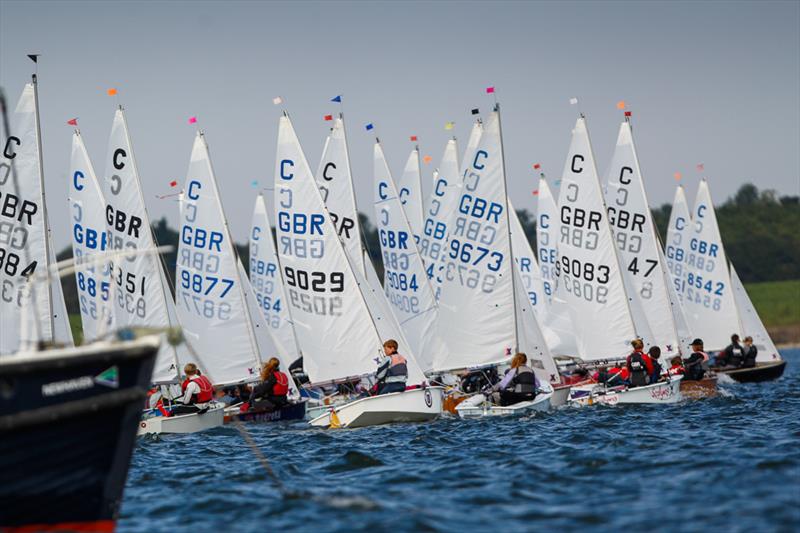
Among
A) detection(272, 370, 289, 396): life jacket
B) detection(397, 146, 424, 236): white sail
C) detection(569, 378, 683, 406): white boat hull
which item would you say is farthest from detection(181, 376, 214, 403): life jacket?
detection(397, 146, 424, 236): white sail

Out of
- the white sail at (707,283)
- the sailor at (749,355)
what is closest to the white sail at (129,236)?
the sailor at (749,355)

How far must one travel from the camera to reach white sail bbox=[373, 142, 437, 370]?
33094 millimetres

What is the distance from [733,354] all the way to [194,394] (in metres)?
19.8

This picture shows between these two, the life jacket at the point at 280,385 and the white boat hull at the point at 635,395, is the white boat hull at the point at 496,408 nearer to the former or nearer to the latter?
the white boat hull at the point at 635,395

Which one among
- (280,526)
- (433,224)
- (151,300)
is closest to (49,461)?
(280,526)

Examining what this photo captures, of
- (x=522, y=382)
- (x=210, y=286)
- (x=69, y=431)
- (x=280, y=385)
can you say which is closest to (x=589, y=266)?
(x=522, y=382)

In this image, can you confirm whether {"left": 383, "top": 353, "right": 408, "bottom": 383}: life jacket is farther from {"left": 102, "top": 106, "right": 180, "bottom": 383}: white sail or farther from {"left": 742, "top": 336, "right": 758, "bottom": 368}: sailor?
{"left": 742, "top": 336, "right": 758, "bottom": 368}: sailor

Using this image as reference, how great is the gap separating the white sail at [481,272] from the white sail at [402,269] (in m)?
4.16

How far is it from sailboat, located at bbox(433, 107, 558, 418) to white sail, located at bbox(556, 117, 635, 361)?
11.6ft

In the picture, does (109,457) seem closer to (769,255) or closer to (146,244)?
(146,244)

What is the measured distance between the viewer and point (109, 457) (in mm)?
11297

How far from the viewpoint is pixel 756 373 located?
120 feet

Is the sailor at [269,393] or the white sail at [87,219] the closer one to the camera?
the sailor at [269,393]

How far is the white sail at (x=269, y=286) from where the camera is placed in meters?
36.4
